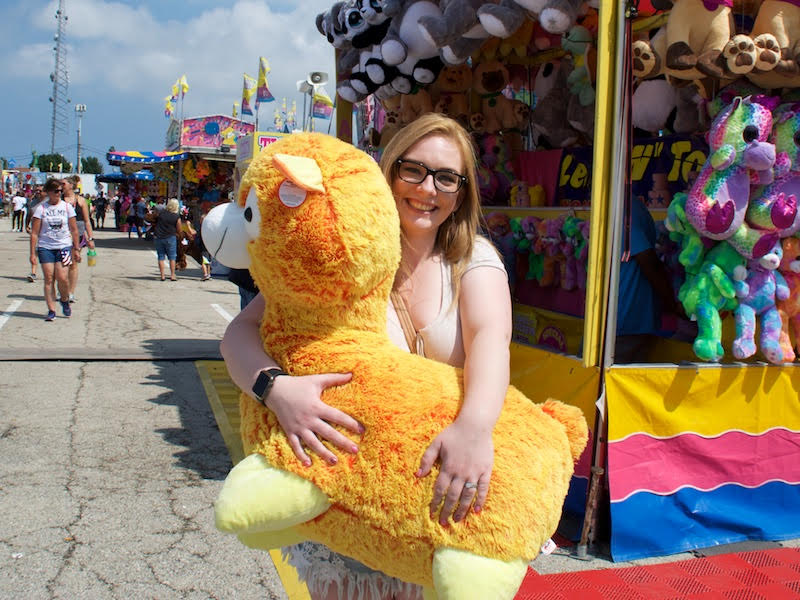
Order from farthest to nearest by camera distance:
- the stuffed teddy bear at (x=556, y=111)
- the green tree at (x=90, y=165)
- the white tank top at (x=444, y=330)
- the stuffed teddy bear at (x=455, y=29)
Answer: the green tree at (x=90, y=165) < the stuffed teddy bear at (x=556, y=111) < the stuffed teddy bear at (x=455, y=29) < the white tank top at (x=444, y=330)

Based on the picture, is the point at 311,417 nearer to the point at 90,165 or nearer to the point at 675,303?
the point at 675,303

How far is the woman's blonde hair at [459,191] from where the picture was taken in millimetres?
1713

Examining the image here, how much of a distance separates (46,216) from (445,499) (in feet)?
29.1

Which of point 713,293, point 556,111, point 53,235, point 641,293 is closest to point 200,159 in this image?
point 53,235

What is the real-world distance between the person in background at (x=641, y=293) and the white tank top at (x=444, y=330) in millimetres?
2552

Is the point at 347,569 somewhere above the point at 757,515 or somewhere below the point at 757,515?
above

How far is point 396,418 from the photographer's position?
1.48 metres

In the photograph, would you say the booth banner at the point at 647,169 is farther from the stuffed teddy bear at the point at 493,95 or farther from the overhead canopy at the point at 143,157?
the overhead canopy at the point at 143,157

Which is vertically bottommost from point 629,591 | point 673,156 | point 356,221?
point 629,591

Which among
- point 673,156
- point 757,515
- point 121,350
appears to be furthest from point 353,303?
point 121,350

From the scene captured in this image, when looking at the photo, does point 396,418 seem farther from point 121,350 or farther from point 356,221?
point 121,350

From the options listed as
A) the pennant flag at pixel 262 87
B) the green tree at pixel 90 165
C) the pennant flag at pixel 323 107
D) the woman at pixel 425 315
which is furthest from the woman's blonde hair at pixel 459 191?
the green tree at pixel 90 165

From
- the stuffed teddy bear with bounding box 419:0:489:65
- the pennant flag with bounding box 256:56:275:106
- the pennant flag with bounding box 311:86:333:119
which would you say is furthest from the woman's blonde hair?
the pennant flag with bounding box 256:56:275:106

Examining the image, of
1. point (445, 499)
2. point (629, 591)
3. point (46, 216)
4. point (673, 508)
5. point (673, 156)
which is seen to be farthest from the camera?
point (46, 216)
